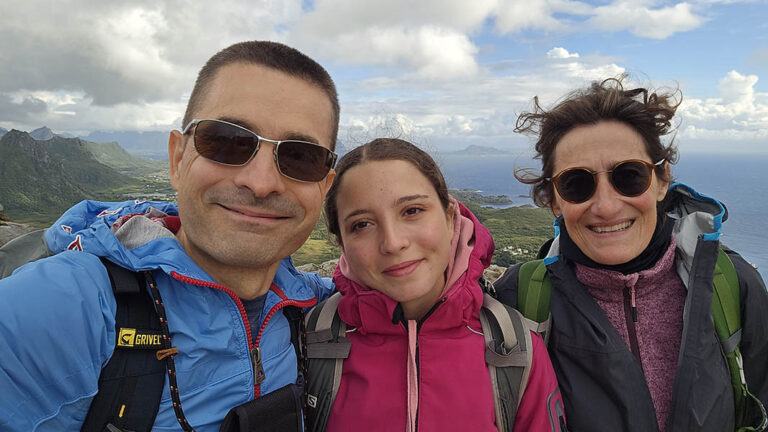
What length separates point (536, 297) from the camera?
3.87 meters

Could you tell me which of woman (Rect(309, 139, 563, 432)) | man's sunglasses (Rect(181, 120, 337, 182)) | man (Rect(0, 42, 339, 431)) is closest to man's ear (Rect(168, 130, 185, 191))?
man (Rect(0, 42, 339, 431))

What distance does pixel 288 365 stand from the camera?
10.2 feet

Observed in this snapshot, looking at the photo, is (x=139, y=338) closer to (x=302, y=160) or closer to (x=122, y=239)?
(x=122, y=239)

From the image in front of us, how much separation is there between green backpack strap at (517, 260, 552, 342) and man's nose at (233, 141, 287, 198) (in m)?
2.61

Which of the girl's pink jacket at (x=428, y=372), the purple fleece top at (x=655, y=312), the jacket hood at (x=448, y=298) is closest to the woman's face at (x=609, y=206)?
the purple fleece top at (x=655, y=312)

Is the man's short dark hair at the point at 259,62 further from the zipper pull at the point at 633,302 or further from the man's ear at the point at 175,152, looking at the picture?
the zipper pull at the point at 633,302

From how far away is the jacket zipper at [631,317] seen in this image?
3.53 metres

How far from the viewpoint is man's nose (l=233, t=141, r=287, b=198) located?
278 cm

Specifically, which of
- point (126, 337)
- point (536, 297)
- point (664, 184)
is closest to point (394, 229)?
point (536, 297)

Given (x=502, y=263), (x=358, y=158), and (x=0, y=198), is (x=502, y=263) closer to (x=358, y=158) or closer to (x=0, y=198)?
(x=358, y=158)

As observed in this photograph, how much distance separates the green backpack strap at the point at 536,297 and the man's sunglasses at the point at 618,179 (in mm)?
→ 849

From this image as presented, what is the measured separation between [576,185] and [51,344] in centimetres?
421

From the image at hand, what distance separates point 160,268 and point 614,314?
394 cm

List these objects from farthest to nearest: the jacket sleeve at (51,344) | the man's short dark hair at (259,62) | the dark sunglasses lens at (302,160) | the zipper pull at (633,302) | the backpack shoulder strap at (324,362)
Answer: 1. the zipper pull at (633,302)
2. the backpack shoulder strap at (324,362)
3. the man's short dark hair at (259,62)
4. the dark sunglasses lens at (302,160)
5. the jacket sleeve at (51,344)
